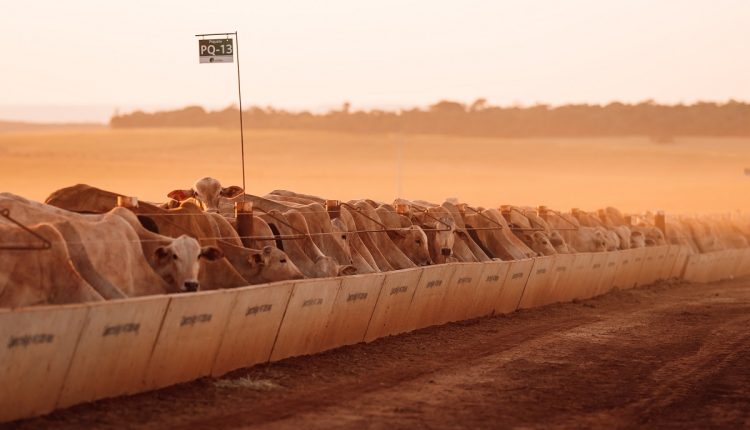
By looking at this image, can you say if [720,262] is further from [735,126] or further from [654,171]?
[735,126]

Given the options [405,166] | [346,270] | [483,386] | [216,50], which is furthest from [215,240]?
[405,166]

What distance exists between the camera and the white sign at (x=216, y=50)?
21062 mm

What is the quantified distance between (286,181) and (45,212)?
300ft

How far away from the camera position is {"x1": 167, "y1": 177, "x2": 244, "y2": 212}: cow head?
76.4 feet

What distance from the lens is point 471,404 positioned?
1398 centimetres

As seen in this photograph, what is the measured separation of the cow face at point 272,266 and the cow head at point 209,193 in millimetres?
4049

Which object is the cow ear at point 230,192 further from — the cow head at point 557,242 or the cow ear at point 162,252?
the cow head at point 557,242

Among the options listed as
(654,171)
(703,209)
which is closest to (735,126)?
(654,171)

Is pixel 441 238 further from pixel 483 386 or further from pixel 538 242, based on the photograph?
pixel 483 386

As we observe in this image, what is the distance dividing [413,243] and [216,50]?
20.9 ft

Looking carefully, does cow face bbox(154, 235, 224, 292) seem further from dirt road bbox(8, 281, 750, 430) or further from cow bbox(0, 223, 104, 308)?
cow bbox(0, 223, 104, 308)

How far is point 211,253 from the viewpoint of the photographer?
17.4m

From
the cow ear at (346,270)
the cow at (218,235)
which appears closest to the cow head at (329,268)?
the cow ear at (346,270)

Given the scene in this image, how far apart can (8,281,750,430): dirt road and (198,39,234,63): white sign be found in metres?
5.00
